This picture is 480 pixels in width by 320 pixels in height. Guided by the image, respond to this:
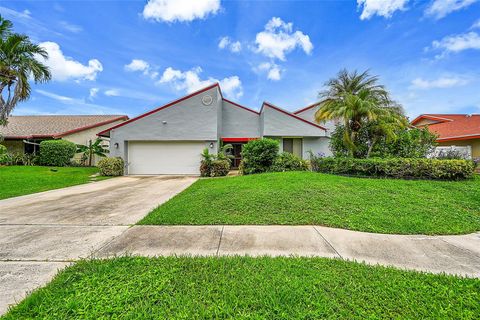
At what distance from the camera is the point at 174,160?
14953 mm

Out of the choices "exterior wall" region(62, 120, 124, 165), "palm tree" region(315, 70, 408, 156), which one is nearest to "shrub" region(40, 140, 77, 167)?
"exterior wall" region(62, 120, 124, 165)

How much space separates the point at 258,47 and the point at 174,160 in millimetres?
10325

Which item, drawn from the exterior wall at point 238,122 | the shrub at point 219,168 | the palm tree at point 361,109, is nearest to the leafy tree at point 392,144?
the palm tree at point 361,109

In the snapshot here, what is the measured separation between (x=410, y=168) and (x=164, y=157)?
1423 cm

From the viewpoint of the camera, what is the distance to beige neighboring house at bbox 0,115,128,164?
60.4 feet

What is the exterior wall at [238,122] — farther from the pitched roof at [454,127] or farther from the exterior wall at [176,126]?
the pitched roof at [454,127]

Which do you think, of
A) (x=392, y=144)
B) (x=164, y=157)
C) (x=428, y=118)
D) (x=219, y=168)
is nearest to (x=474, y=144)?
(x=392, y=144)

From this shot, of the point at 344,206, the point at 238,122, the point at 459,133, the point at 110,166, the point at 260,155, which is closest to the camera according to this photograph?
the point at 344,206

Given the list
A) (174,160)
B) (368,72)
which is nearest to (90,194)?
(174,160)

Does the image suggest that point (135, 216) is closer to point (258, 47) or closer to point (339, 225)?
point (339, 225)

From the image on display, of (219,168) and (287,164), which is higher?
(287,164)

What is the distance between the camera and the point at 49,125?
811 inches

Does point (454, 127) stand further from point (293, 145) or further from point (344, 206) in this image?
point (344, 206)

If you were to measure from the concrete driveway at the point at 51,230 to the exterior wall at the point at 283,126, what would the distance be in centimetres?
1020
